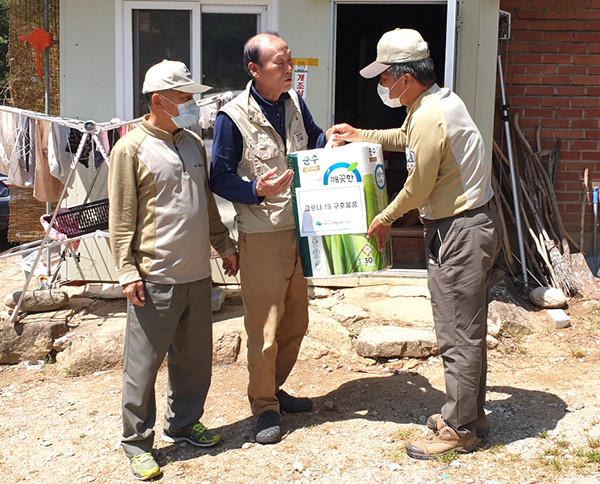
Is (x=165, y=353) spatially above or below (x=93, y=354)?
above

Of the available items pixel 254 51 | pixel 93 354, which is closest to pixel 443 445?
pixel 254 51

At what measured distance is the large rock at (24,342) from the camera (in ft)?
18.0

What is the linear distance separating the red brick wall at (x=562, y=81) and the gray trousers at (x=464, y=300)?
13.1 ft

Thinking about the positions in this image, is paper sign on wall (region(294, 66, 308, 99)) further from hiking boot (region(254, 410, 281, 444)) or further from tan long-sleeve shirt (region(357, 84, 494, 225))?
hiking boot (region(254, 410, 281, 444))

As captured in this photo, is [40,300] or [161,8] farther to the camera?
[161,8]

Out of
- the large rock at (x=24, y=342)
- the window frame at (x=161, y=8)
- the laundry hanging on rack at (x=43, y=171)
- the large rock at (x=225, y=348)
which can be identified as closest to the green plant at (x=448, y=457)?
the large rock at (x=225, y=348)

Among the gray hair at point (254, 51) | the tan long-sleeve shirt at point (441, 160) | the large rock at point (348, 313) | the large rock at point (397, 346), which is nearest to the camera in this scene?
the tan long-sleeve shirt at point (441, 160)

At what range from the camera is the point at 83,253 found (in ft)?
22.4

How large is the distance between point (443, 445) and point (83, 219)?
338 cm

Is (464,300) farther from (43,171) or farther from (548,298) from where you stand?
(43,171)

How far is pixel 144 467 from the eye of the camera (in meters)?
3.58

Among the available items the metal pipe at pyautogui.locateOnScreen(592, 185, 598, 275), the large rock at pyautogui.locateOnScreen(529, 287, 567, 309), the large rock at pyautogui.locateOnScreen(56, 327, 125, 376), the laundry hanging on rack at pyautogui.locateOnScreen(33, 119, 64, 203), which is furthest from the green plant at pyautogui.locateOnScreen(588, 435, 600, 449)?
the laundry hanging on rack at pyautogui.locateOnScreen(33, 119, 64, 203)

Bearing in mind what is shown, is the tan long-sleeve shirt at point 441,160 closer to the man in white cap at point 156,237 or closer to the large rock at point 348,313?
the man in white cap at point 156,237


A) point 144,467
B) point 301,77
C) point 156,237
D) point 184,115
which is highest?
point 301,77
